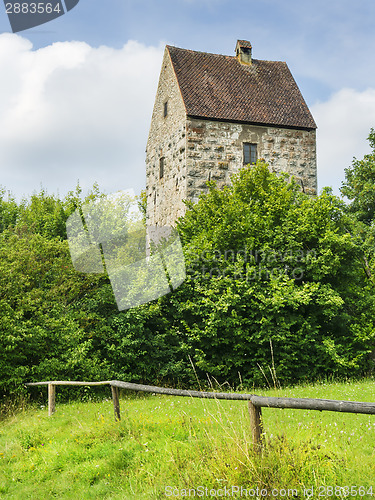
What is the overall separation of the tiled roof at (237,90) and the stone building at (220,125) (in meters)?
0.04

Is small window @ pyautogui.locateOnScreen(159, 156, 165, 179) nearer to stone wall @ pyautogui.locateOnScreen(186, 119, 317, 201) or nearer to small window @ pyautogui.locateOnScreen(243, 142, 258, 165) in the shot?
stone wall @ pyautogui.locateOnScreen(186, 119, 317, 201)

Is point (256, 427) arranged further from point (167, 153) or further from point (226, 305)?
point (167, 153)

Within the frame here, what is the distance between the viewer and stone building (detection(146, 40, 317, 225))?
19.9 m

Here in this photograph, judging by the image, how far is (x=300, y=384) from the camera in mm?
14641

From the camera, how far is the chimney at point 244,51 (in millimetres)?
23016

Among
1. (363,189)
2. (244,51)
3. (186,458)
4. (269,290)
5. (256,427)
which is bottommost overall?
(186,458)

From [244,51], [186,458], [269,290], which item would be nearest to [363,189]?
[244,51]

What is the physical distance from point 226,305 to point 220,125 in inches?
353

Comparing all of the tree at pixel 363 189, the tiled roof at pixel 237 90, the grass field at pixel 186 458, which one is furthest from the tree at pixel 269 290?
the tree at pixel 363 189

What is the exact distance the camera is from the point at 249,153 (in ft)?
67.6

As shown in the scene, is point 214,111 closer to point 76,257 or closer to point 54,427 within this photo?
point 76,257

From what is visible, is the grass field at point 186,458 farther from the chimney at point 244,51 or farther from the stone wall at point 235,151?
the chimney at point 244,51

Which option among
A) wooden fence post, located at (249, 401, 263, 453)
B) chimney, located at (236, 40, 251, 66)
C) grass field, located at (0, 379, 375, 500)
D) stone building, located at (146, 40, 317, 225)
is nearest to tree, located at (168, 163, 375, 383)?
stone building, located at (146, 40, 317, 225)

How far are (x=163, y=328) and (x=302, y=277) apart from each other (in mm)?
4825
